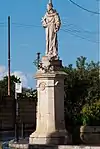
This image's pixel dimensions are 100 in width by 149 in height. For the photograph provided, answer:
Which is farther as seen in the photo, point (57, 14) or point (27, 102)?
point (27, 102)

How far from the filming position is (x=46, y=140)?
21.0 m

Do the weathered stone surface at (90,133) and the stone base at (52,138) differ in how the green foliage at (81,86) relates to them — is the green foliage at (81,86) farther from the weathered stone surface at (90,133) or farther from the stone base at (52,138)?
the stone base at (52,138)

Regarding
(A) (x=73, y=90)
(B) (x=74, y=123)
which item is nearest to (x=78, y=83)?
(A) (x=73, y=90)

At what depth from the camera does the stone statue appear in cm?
2161

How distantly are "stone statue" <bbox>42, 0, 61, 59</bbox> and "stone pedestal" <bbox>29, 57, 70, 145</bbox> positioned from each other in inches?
17.7

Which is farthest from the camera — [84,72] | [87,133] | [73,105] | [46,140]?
[84,72]

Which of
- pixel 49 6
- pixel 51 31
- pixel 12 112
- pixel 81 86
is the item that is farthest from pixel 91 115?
pixel 12 112

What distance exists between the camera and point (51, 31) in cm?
2170

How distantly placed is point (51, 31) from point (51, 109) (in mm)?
3187

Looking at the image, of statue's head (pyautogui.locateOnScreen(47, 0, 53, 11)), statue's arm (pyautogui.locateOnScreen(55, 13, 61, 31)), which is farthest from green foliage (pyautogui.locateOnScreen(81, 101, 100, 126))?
statue's head (pyautogui.locateOnScreen(47, 0, 53, 11))

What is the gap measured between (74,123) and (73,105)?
7.39 m

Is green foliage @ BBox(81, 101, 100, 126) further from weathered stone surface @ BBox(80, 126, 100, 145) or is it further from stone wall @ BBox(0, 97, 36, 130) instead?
stone wall @ BBox(0, 97, 36, 130)

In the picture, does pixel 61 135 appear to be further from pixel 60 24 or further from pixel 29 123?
pixel 29 123

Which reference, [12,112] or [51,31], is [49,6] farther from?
[12,112]
